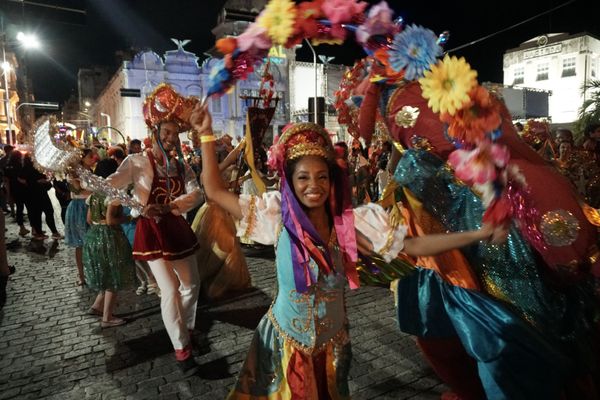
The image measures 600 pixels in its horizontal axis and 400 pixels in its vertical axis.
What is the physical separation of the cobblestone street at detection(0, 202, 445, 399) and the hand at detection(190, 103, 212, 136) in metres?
2.19

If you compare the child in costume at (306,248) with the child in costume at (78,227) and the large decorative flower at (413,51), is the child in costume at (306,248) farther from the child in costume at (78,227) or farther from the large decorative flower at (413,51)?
the child in costume at (78,227)

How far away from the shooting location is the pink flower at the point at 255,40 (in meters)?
2.12

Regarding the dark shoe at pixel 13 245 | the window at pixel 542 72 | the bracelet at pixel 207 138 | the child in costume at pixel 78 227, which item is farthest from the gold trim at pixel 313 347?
the window at pixel 542 72

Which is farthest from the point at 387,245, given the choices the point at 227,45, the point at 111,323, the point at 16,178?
the point at 16,178

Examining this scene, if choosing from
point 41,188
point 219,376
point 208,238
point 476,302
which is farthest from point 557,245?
point 41,188

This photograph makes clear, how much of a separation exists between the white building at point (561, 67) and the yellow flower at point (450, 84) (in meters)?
41.0

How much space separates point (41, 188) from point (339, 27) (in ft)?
32.0

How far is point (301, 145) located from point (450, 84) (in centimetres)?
82

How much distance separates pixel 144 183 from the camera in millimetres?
3930

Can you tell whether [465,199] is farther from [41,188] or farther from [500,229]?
[41,188]

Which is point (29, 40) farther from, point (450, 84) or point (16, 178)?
point (450, 84)

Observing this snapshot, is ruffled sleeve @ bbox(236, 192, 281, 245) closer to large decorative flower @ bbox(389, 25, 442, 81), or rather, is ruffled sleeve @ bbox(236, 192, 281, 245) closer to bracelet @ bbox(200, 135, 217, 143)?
bracelet @ bbox(200, 135, 217, 143)

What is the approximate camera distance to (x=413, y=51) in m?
2.04

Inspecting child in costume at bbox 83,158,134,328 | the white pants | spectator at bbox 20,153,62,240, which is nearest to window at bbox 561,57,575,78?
spectator at bbox 20,153,62,240
